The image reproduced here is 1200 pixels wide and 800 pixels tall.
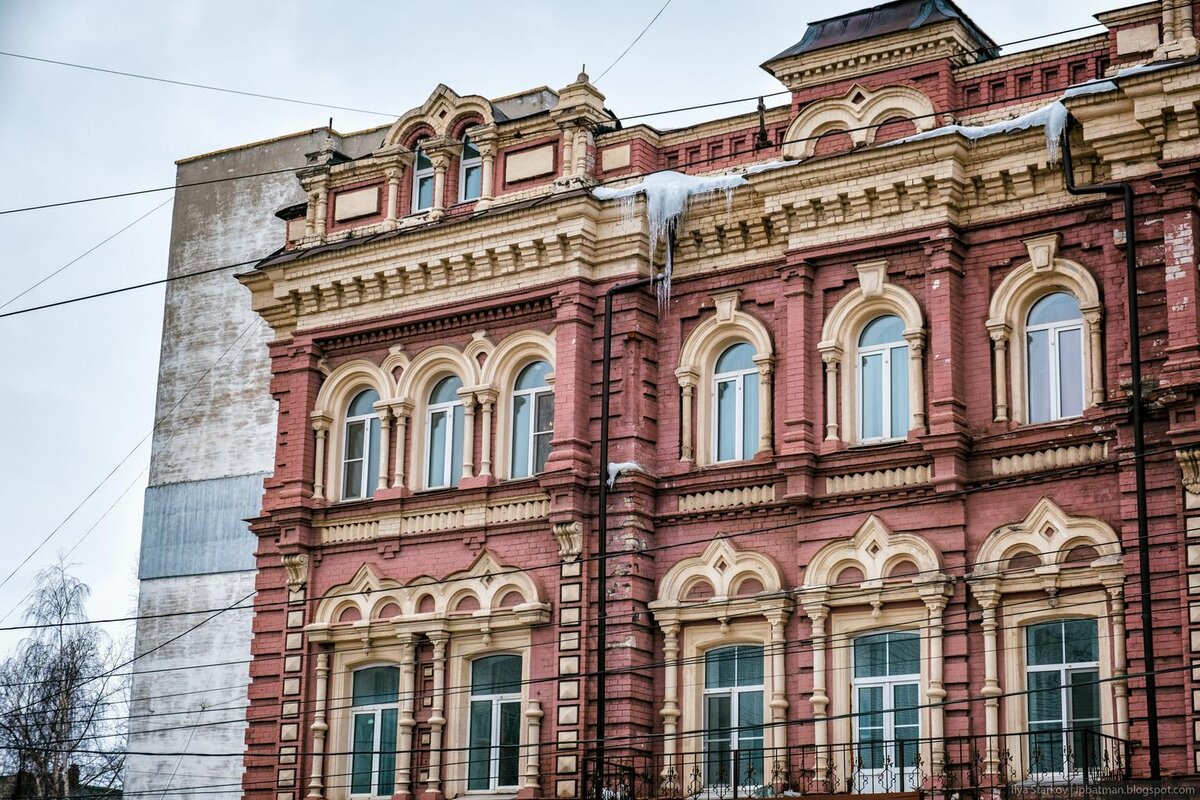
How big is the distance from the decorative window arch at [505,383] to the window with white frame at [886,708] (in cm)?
662

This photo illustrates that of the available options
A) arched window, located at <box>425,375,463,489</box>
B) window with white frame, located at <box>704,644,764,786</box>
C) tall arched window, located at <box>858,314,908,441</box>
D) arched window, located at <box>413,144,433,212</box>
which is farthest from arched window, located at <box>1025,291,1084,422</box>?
arched window, located at <box>413,144,433,212</box>

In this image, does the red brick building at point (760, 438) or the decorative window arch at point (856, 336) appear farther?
the decorative window arch at point (856, 336)

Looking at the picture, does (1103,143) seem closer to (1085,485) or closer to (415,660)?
(1085,485)

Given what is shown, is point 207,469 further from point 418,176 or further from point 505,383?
point 505,383

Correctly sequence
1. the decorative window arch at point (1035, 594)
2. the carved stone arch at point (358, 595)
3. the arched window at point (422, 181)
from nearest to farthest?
the decorative window arch at point (1035, 594) → the carved stone arch at point (358, 595) → the arched window at point (422, 181)

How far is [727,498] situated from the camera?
28812mm

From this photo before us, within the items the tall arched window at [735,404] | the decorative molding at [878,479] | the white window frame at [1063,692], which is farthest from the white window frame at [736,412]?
the white window frame at [1063,692]

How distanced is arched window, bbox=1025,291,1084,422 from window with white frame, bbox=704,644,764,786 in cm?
532

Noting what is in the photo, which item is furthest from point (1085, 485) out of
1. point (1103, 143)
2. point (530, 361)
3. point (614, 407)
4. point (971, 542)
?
point (530, 361)

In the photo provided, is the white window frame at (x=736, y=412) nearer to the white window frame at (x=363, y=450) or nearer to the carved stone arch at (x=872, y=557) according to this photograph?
the carved stone arch at (x=872, y=557)

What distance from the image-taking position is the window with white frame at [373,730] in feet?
102

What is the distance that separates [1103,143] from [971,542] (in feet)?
18.0

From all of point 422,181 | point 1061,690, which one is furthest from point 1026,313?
point 422,181

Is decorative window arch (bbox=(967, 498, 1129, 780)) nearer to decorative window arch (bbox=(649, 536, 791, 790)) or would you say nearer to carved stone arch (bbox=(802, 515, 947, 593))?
carved stone arch (bbox=(802, 515, 947, 593))
